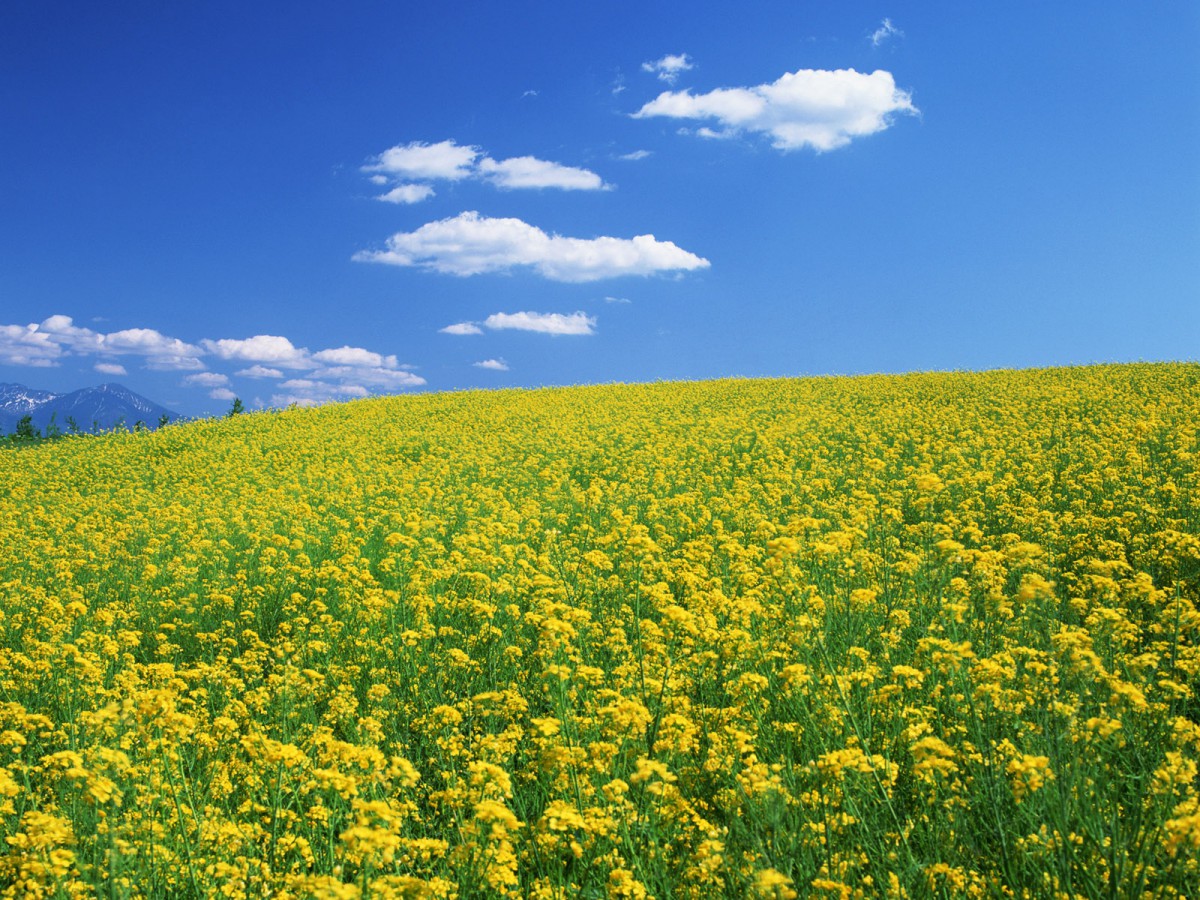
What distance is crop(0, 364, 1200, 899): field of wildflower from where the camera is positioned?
9.86 feet

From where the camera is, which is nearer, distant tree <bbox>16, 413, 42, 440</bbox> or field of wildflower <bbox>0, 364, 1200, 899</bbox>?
field of wildflower <bbox>0, 364, 1200, 899</bbox>

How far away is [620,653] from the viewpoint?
5.42m

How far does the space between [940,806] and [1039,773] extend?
747 mm

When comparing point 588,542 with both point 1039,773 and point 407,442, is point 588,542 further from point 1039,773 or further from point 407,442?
point 407,442

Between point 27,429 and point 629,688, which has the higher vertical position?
point 27,429

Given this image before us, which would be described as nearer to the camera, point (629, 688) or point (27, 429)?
point (629, 688)

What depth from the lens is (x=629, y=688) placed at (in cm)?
450

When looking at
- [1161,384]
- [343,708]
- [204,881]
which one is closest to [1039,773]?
[204,881]

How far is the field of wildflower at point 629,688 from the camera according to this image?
3.01 metres

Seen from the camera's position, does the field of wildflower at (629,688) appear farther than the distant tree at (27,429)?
No

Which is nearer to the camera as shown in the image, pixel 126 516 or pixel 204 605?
pixel 204 605

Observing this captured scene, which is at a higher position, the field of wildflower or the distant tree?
the distant tree

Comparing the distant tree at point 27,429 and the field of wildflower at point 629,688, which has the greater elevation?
the distant tree at point 27,429

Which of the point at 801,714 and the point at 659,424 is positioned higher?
the point at 659,424
